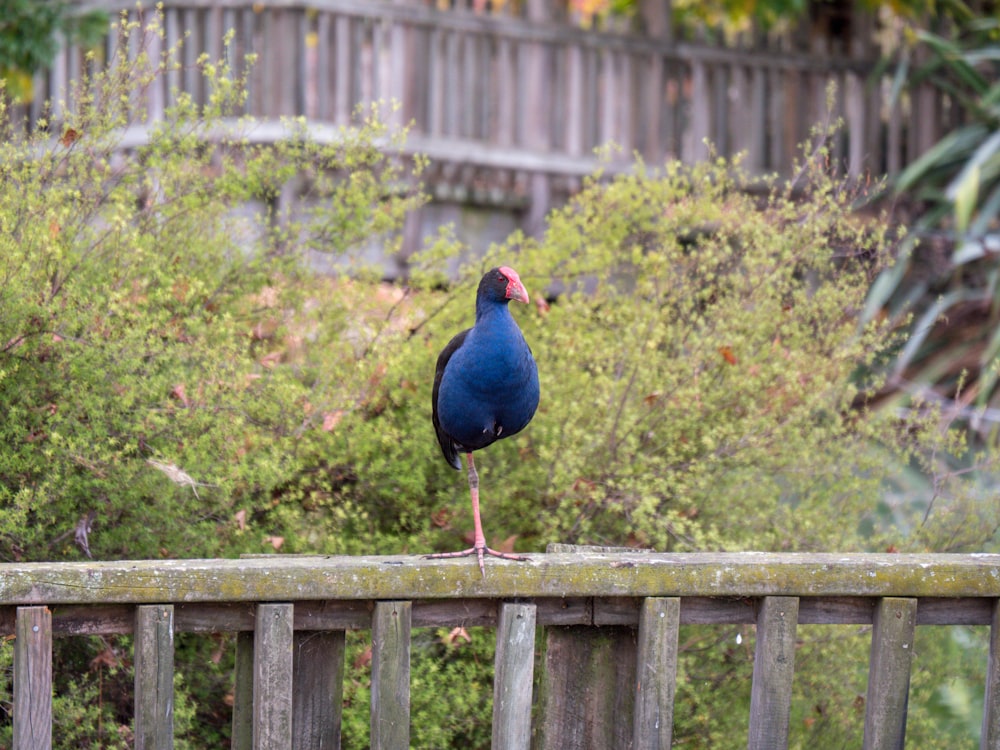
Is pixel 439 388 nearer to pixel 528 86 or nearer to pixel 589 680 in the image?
pixel 589 680

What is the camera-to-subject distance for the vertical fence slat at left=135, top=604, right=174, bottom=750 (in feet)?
9.48

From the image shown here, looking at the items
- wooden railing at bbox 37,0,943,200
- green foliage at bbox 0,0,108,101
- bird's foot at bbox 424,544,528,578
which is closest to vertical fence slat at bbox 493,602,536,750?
bird's foot at bbox 424,544,528,578

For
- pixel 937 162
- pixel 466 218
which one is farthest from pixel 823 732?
pixel 937 162

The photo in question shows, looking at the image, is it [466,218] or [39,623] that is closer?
[39,623]

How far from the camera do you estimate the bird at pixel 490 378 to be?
3.46 metres

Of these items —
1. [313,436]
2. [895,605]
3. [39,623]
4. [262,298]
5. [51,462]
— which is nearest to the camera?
[39,623]

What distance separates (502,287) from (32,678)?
1.58 metres

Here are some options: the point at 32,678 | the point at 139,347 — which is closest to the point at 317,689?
the point at 32,678

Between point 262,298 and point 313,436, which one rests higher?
point 262,298

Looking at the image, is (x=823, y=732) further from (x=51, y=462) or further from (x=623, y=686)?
(x=51, y=462)

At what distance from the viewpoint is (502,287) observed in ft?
11.7

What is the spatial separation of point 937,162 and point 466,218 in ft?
9.72

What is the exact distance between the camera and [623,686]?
328cm

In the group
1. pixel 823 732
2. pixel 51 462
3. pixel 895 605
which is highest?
pixel 51 462
